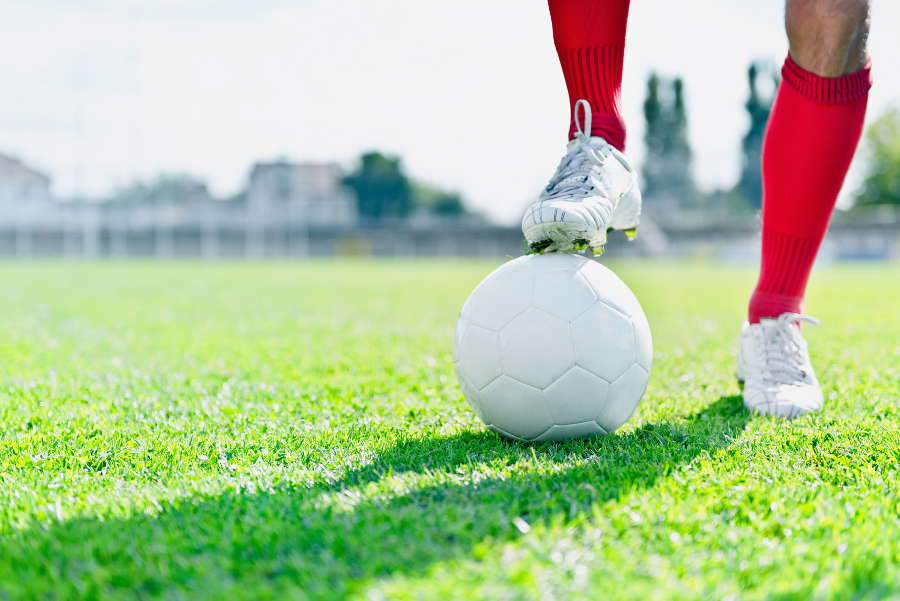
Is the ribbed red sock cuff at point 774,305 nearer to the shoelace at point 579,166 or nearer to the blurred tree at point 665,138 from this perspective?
the shoelace at point 579,166

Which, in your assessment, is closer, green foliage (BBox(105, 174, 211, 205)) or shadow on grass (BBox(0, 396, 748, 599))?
shadow on grass (BBox(0, 396, 748, 599))

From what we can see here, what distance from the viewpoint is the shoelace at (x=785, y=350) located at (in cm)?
261

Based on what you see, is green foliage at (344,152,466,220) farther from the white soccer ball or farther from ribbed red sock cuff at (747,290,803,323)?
the white soccer ball

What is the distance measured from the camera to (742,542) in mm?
1400

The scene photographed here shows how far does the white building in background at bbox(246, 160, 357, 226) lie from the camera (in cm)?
5000

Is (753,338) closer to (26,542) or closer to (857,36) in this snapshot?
(857,36)

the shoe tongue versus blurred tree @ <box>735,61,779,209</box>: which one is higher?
blurred tree @ <box>735,61,779,209</box>

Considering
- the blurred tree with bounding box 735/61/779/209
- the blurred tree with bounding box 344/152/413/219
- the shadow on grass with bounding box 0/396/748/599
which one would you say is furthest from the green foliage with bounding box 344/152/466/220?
the shadow on grass with bounding box 0/396/748/599

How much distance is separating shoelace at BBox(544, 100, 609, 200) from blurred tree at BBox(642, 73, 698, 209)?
50.9 m

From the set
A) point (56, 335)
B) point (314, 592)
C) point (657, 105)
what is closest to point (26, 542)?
point (314, 592)

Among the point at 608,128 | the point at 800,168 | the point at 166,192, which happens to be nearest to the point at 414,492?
the point at 608,128

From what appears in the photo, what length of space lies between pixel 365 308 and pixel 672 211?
45.0m

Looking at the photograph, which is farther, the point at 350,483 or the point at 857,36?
the point at 857,36

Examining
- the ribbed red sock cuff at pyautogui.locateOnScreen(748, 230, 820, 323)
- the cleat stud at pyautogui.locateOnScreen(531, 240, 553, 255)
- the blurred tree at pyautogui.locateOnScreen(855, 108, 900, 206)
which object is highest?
the blurred tree at pyautogui.locateOnScreen(855, 108, 900, 206)
